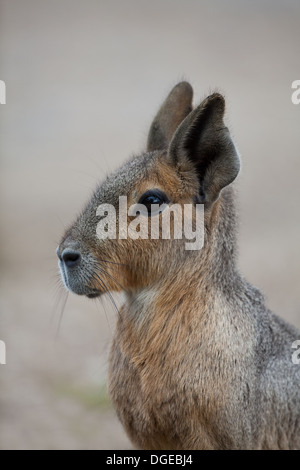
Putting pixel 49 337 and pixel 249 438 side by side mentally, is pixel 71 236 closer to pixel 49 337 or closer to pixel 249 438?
pixel 249 438

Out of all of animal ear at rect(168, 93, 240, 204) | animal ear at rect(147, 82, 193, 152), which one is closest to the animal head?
animal ear at rect(168, 93, 240, 204)

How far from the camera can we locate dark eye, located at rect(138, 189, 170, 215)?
12.6ft

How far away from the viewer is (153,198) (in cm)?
386

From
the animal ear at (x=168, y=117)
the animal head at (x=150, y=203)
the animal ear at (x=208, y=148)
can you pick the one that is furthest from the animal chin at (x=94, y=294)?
the animal ear at (x=168, y=117)

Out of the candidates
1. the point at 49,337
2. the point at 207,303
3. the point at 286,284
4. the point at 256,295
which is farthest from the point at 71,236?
the point at 286,284

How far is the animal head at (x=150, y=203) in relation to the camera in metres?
3.81

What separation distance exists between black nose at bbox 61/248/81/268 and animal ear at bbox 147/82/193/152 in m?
0.88

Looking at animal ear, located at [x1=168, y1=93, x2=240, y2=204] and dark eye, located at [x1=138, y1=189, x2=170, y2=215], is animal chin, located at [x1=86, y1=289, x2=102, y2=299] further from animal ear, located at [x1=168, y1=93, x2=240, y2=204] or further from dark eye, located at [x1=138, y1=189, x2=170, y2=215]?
animal ear, located at [x1=168, y1=93, x2=240, y2=204]

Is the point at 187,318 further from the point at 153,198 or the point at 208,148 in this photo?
the point at 208,148

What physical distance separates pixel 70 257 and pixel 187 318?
59 centimetres

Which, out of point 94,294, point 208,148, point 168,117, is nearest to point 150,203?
point 208,148

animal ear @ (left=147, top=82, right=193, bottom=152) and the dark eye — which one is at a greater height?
animal ear @ (left=147, top=82, right=193, bottom=152)

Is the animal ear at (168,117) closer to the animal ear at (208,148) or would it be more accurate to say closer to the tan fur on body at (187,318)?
the tan fur on body at (187,318)

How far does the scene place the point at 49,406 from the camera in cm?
630
